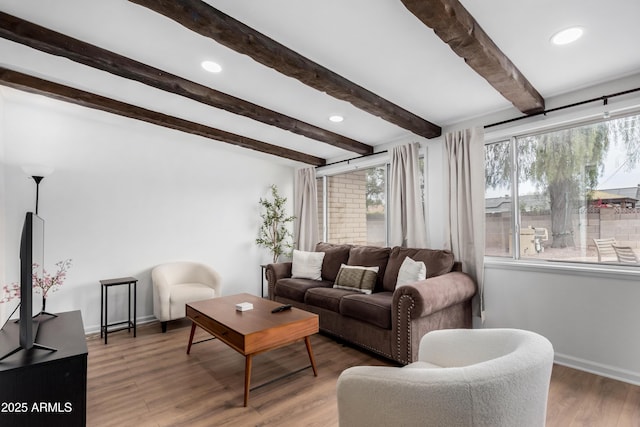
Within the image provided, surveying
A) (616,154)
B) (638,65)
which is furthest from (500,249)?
(638,65)

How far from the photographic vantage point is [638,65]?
2.35m

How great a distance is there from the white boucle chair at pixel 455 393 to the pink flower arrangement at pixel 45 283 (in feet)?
10.2

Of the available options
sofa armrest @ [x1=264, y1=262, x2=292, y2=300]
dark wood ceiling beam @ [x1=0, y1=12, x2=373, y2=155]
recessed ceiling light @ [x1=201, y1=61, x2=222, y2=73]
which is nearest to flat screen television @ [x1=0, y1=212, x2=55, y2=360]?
dark wood ceiling beam @ [x1=0, y1=12, x2=373, y2=155]

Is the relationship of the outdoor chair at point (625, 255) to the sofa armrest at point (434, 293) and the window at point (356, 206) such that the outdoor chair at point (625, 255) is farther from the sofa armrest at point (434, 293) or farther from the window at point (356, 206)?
the window at point (356, 206)

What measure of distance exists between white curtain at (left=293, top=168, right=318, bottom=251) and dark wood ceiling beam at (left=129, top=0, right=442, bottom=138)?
2.38 meters

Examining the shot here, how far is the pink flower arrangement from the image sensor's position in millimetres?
3050

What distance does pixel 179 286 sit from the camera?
12.9 feet

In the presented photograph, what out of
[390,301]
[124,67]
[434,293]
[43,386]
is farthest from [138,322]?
[434,293]

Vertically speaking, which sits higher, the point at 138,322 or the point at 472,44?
the point at 472,44

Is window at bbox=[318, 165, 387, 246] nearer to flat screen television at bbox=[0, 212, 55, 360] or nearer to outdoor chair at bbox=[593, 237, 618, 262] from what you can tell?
outdoor chair at bbox=[593, 237, 618, 262]

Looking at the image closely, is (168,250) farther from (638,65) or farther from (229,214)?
(638,65)

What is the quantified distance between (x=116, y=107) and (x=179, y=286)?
2.10 meters

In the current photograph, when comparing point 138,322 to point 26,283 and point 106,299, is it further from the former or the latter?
point 26,283

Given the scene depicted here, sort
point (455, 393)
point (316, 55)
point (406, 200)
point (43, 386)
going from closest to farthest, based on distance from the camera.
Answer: point (455, 393) → point (43, 386) → point (316, 55) → point (406, 200)
